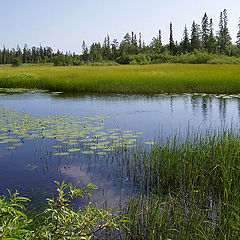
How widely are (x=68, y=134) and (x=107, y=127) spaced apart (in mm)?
1621

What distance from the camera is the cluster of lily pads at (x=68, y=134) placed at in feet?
23.2

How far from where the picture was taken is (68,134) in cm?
818

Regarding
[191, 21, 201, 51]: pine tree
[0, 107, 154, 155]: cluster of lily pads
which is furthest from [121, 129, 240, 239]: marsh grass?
[191, 21, 201, 51]: pine tree

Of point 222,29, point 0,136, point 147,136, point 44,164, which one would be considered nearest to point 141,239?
point 44,164

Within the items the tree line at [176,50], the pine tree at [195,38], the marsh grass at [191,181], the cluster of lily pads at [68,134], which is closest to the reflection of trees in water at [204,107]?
the cluster of lily pads at [68,134]

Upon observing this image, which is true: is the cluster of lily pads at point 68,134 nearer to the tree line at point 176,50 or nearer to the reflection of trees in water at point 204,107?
the reflection of trees in water at point 204,107

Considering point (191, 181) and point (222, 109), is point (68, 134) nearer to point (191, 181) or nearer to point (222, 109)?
point (191, 181)

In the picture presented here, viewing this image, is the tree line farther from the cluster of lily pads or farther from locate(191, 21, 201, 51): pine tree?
the cluster of lily pads

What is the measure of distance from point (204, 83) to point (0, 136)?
1425cm

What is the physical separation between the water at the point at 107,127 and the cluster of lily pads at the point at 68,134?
0.24 m

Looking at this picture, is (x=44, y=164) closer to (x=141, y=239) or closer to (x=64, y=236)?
(x=141, y=239)

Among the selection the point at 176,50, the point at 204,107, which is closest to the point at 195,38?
the point at 176,50

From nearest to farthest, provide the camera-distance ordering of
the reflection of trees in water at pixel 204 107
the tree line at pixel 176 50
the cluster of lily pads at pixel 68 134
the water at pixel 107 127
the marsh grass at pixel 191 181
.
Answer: the marsh grass at pixel 191 181, the water at pixel 107 127, the cluster of lily pads at pixel 68 134, the reflection of trees in water at pixel 204 107, the tree line at pixel 176 50

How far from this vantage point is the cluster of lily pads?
279 inches
